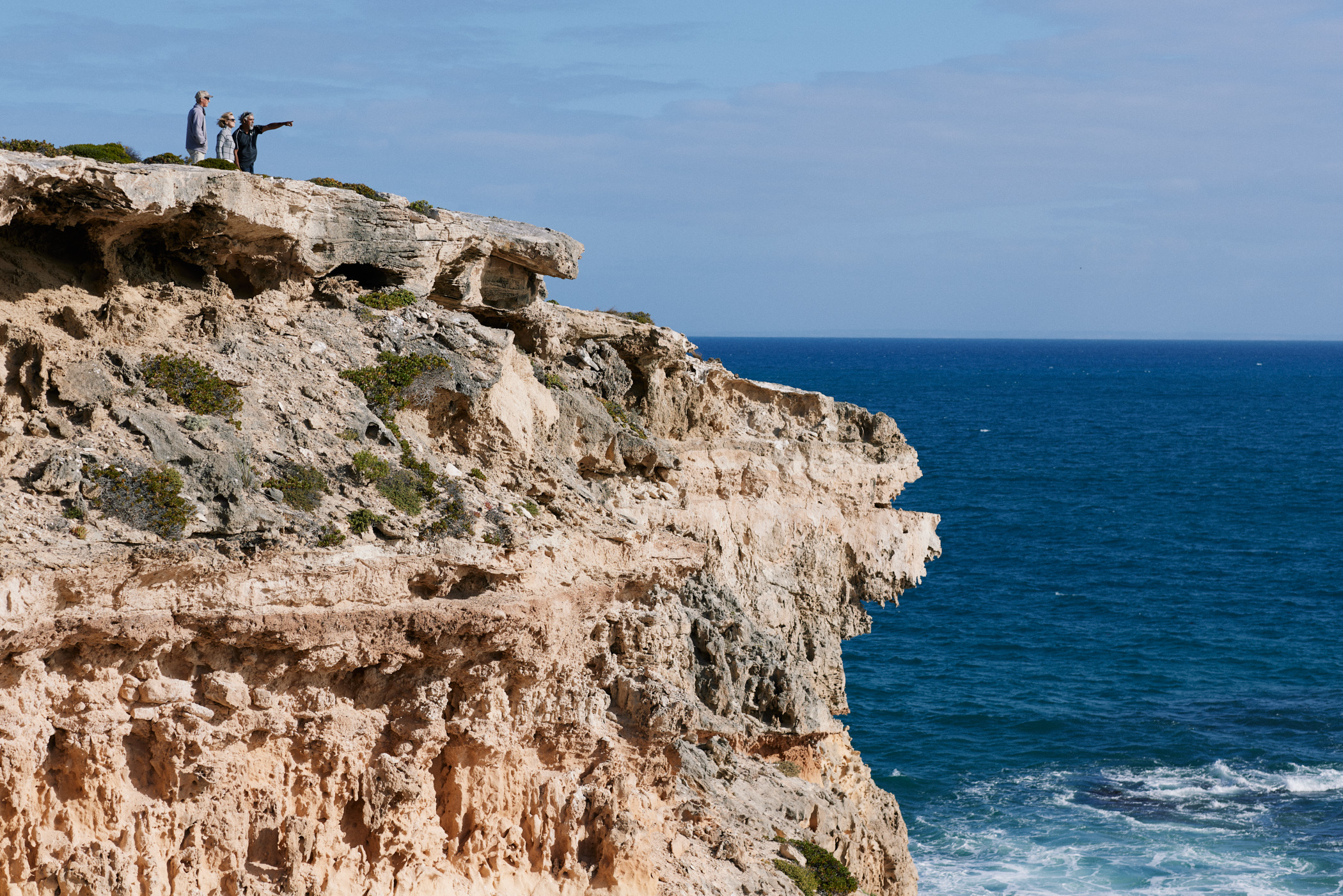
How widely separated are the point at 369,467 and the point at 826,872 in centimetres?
1422

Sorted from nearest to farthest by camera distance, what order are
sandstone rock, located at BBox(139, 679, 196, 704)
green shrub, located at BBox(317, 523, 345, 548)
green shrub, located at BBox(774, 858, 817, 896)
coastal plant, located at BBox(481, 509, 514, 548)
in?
sandstone rock, located at BBox(139, 679, 196, 704)
green shrub, located at BBox(317, 523, 345, 548)
coastal plant, located at BBox(481, 509, 514, 548)
green shrub, located at BBox(774, 858, 817, 896)

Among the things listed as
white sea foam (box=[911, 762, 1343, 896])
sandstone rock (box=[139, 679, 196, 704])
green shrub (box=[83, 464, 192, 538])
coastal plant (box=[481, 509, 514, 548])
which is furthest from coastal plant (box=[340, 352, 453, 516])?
white sea foam (box=[911, 762, 1343, 896])

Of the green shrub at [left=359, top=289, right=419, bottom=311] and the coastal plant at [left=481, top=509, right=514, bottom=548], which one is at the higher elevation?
the green shrub at [left=359, top=289, right=419, bottom=311]

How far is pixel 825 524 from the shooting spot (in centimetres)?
3672

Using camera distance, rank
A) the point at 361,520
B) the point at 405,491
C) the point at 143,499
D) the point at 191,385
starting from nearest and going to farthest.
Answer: the point at 143,499 → the point at 361,520 → the point at 191,385 → the point at 405,491

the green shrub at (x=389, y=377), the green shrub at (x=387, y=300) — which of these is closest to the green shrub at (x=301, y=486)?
the green shrub at (x=389, y=377)

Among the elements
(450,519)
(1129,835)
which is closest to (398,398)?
(450,519)

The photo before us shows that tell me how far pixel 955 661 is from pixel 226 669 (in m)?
52.4

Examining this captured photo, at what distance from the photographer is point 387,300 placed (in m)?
26.0

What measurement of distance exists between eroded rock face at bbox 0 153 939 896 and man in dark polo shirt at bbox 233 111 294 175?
340cm

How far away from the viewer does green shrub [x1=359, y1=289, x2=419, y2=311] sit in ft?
85.2

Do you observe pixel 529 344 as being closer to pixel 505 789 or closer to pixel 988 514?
pixel 505 789

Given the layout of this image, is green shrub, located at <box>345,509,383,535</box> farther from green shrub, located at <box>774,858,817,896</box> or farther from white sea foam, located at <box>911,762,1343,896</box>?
white sea foam, located at <box>911,762,1343,896</box>

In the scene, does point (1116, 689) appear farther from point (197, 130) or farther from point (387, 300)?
point (197, 130)
